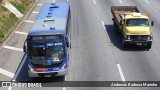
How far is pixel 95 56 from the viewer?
2764cm

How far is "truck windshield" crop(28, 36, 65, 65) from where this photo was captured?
2261cm

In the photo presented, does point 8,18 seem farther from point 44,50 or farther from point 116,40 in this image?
point 44,50

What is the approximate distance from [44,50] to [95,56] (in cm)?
622

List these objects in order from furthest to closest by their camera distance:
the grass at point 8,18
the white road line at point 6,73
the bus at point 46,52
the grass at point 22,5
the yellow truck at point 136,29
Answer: the grass at point 22,5 → the grass at point 8,18 → the yellow truck at point 136,29 → the white road line at point 6,73 → the bus at point 46,52

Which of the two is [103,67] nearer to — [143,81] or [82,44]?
[143,81]

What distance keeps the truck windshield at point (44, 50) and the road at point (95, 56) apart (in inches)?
74.1

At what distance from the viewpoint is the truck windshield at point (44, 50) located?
22609 millimetres

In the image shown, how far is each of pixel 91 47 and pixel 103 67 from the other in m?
4.51

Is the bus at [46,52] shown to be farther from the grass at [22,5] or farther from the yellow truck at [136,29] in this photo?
the grass at [22,5]

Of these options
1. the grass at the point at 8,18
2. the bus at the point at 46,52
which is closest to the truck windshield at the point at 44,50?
the bus at the point at 46,52

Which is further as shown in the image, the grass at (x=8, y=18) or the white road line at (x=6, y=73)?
the grass at (x=8, y=18)

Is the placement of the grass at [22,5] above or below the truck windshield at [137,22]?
below

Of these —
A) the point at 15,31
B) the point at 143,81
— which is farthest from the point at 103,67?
the point at 15,31

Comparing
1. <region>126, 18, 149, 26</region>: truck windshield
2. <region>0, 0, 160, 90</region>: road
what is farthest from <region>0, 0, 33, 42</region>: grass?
<region>126, 18, 149, 26</region>: truck windshield
